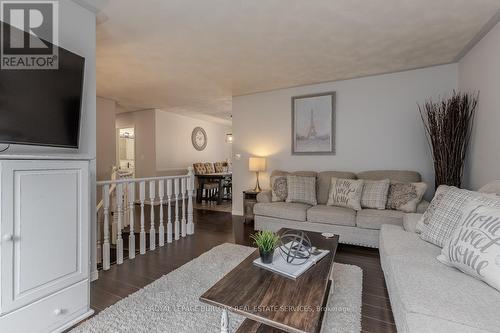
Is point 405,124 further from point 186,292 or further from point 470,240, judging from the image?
point 186,292

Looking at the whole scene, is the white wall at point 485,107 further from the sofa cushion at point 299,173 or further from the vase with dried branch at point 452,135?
the sofa cushion at point 299,173

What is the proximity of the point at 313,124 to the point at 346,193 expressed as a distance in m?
1.41

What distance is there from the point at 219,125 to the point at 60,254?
7502 millimetres

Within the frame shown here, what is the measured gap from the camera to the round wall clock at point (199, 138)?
7.62 metres

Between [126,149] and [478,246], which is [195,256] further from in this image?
[126,149]

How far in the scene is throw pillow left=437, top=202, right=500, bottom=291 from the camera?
1.27 m

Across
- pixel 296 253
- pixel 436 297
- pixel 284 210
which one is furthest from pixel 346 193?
pixel 436 297

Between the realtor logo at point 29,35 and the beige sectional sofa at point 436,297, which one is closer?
the beige sectional sofa at point 436,297

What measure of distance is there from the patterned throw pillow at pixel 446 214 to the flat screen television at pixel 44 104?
9.40 feet

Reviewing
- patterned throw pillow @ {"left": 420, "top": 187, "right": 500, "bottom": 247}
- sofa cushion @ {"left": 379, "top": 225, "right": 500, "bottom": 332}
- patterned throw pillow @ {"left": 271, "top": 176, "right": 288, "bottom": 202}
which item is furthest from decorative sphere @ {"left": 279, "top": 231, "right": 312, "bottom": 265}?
patterned throw pillow @ {"left": 271, "top": 176, "right": 288, "bottom": 202}

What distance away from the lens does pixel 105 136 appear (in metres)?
5.29

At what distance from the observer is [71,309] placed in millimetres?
1698

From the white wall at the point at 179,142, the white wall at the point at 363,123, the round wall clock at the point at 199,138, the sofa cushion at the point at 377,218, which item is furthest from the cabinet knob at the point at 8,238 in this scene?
the round wall clock at the point at 199,138

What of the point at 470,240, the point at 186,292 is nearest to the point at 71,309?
the point at 186,292
